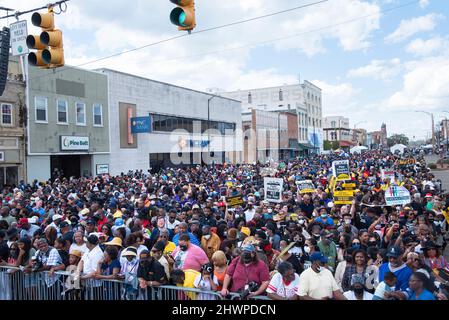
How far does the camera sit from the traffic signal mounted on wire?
6.86 metres

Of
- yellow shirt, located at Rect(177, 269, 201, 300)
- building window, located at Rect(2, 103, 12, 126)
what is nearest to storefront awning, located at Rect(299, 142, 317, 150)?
building window, located at Rect(2, 103, 12, 126)

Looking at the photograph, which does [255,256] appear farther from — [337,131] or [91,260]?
[337,131]

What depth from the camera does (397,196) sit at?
34.4 ft

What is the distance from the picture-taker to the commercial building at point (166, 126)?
32.2 m

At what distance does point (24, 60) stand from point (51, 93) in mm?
2682

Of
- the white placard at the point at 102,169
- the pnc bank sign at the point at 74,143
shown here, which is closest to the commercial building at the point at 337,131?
the white placard at the point at 102,169

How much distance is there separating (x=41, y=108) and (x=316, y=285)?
24444 millimetres

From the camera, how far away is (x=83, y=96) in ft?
94.8

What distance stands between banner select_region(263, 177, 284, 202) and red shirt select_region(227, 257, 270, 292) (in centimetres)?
658

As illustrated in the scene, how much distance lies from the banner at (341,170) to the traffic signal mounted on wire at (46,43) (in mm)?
10034

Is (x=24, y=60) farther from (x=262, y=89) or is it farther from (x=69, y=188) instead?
(x=262, y=89)

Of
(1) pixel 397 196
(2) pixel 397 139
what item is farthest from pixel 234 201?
(2) pixel 397 139

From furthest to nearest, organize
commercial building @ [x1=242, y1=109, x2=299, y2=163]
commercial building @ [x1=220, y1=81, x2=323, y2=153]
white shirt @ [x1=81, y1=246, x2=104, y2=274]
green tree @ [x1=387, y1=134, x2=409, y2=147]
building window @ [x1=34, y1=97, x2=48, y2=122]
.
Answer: green tree @ [x1=387, y1=134, x2=409, y2=147] → commercial building @ [x1=220, y1=81, x2=323, y2=153] → commercial building @ [x1=242, y1=109, x2=299, y2=163] → building window @ [x1=34, y1=97, x2=48, y2=122] → white shirt @ [x1=81, y1=246, x2=104, y2=274]

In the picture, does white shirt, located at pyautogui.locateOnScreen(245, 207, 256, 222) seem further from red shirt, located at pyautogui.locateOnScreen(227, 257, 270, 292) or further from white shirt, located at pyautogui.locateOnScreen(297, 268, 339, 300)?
white shirt, located at pyautogui.locateOnScreen(297, 268, 339, 300)
